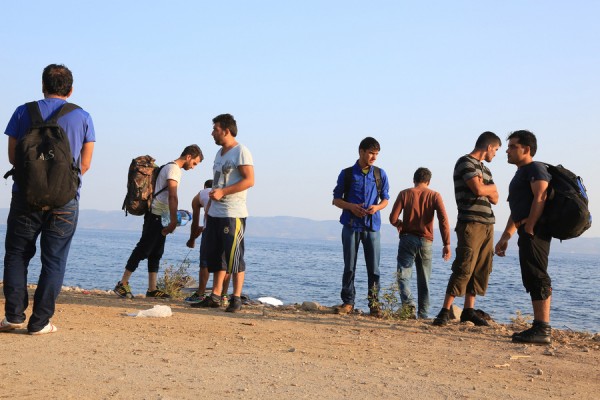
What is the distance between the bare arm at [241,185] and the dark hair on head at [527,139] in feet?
9.30

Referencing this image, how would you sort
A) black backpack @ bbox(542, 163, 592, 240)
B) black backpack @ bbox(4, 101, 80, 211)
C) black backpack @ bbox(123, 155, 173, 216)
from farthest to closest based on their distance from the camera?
black backpack @ bbox(123, 155, 173, 216) < black backpack @ bbox(542, 163, 592, 240) < black backpack @ bbox(4, 101, 80, 211)

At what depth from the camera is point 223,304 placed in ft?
30.8

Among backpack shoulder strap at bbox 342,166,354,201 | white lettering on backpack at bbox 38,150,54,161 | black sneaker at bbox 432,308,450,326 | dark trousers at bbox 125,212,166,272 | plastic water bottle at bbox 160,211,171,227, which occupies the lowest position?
black sneaker at bbox 432,308,450,326

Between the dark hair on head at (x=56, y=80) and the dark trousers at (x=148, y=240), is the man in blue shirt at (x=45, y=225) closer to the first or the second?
the dark hair on head at (x=56, y=80)

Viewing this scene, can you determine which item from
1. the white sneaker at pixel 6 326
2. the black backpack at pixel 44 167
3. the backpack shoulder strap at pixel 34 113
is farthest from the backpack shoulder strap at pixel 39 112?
the white sneaker at pixel 6 326

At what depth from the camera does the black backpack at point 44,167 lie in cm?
582

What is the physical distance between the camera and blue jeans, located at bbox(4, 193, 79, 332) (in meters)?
6.12

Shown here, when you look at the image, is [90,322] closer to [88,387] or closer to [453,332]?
[88,387]

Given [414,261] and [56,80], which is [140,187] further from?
[56,80]

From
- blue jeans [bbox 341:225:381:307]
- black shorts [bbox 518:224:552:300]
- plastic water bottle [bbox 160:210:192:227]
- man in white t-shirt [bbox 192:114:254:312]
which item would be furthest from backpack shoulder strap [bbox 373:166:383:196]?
plastic water bottle [bbox 160:210:192:227]

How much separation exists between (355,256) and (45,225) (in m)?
4.30

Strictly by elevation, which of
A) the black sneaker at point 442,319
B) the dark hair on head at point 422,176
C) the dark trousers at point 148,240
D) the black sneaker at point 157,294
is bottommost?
the black sneaker at point 157,294

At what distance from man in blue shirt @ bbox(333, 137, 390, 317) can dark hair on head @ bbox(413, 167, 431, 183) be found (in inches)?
19.8

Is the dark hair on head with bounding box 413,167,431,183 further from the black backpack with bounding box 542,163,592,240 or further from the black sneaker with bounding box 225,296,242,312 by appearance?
the black sneaker with bounding box 225,296,242,312
